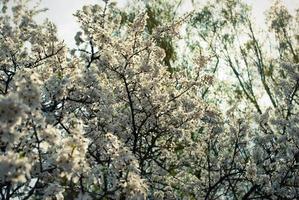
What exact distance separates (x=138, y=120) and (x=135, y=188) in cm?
447

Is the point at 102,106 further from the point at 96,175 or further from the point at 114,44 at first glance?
the point at 96,175

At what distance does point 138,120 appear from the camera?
10125 mm

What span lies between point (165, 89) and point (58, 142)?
17.0 feet

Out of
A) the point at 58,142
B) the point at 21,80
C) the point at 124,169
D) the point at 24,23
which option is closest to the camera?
the point at 21,80

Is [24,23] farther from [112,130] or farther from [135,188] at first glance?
[135,188]

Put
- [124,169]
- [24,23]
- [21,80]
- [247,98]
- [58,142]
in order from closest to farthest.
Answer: [21,80] → [58,142] → [124,169] → [24,23] → [247,98]

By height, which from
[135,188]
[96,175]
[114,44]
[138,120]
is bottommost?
[135,188]

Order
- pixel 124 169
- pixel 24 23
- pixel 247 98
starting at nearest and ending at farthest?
pixel 124 169 < pixel 24 23 < pixel 247 98

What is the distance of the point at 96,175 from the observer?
6.55 meters

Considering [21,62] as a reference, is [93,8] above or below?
above

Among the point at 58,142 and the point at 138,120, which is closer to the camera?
the point at 58,142

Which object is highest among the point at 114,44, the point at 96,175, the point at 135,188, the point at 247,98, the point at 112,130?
the point at 247,98

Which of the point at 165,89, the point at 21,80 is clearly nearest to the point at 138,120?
the point at 165,89

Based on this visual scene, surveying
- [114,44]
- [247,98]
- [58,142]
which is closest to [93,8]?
[114,44]
